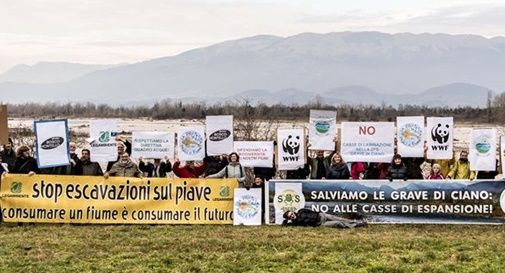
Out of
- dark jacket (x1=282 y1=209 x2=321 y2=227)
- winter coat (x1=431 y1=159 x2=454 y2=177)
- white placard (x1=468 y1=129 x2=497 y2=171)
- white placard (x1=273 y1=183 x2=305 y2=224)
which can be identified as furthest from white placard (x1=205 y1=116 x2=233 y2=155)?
white placard (x1=468 y1=129 x2=497 y2=171)

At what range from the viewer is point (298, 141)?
16062mm

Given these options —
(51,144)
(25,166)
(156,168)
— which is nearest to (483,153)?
(156,168)

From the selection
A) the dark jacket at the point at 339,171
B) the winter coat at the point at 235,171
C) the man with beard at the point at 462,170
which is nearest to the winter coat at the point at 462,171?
the man with beard at the point at 462,170

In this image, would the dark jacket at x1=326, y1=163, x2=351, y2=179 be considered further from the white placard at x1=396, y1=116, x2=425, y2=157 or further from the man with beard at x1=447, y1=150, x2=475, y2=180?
the man with beard at x1=447, y1=150, x2=475, y2=180

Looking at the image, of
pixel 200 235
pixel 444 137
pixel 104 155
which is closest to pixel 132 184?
pixel 104 155

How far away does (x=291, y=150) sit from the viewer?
52.7 feet

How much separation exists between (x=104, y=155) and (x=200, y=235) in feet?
11.5

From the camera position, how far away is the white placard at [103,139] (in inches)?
624

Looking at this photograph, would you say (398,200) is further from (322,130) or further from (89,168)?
(89,168)

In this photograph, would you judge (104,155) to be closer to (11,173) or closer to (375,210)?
(11,173)

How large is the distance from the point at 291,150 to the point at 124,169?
361cm

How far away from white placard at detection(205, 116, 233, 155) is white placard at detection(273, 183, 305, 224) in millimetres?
1706

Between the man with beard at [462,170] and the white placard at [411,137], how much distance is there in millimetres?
769

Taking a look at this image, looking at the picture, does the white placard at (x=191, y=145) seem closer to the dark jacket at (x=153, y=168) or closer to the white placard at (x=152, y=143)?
the white placard at (x=152, y=143)
